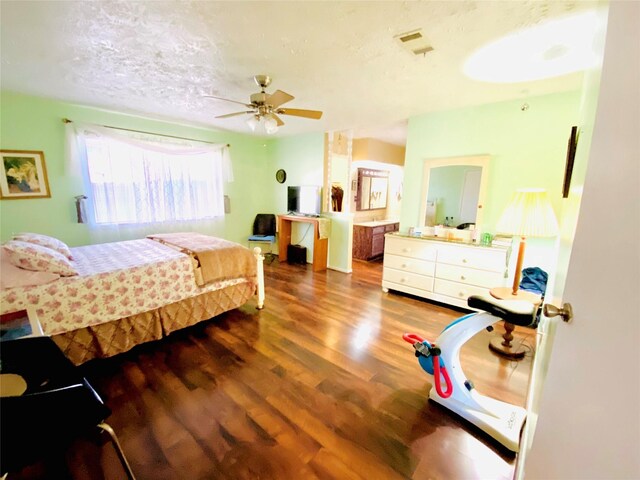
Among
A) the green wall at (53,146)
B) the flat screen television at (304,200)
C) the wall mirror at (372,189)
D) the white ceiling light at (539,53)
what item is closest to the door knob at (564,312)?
the white ceiling light at (539,53)

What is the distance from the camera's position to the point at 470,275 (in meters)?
2.99

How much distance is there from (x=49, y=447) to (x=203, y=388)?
3.33 ft

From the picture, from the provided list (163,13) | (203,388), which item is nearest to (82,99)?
(163,13)

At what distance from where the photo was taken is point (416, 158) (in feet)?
11.8

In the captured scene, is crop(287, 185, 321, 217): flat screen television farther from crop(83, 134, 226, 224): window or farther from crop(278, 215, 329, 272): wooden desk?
crop(83, 134, 226, 224): window

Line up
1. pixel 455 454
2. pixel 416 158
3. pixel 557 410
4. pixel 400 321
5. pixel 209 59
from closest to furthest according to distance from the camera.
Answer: pixel 557 410 < pixel 455 454 < pixel 209 59 < pixel 400 321 < pixel 416 158

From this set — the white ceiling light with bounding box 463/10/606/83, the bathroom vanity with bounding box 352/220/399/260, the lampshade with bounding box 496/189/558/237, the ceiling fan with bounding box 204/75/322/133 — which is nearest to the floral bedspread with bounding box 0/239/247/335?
the ceiling fan with bounding box 204/75/322/133

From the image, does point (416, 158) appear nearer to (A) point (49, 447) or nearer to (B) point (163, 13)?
(B) point (163, 13)

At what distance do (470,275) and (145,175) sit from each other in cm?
453

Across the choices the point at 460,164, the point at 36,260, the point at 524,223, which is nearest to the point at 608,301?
the point at 524,223

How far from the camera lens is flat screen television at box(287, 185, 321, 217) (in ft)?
15.6

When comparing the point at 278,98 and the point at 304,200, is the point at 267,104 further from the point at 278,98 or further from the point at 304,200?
the point at 304,200

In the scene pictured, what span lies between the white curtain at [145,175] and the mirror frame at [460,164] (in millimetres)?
3292

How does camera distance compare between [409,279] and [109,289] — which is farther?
Answer: [409,279]
